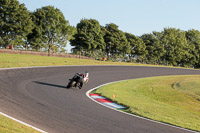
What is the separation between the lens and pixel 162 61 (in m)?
89.4

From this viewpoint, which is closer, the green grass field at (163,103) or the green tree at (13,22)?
the green grass field at (163,103)

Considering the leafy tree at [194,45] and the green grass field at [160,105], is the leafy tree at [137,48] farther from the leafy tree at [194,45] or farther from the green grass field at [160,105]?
the green grass field at [160,105]

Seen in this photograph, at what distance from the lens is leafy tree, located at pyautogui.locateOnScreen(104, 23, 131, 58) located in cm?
7888

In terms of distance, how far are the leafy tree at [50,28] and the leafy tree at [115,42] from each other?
1693 cm

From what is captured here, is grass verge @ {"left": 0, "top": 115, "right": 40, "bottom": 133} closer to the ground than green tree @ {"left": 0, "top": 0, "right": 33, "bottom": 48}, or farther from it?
A: closer to the ground

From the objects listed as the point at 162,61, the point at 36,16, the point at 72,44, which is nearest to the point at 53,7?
the point at 36,16

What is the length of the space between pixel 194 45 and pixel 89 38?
162 ft

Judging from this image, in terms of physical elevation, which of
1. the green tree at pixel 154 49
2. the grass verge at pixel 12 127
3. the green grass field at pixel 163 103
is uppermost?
the green tree at pixel 154 49

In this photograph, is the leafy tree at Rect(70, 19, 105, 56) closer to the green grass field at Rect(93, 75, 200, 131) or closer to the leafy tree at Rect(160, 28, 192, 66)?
the leafy tree at Rect(160, 28, 192, 66)

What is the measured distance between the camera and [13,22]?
54219 millimetres

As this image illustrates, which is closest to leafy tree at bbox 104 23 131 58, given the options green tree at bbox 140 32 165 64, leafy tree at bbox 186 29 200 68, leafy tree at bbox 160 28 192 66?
green tree at bbox 140 32 165 64

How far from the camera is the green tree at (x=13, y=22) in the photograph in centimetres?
5303

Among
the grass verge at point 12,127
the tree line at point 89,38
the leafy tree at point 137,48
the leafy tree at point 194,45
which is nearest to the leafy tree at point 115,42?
the tree line at point 89,38

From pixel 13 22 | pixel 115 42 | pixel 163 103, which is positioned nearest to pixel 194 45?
pixel 115 42
